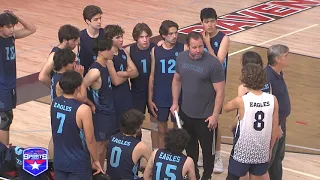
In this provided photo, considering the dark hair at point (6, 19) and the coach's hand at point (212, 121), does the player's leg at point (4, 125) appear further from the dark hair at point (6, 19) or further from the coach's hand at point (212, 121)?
the coach's hand at point (212, 121)

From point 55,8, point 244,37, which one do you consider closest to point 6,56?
point 244,37

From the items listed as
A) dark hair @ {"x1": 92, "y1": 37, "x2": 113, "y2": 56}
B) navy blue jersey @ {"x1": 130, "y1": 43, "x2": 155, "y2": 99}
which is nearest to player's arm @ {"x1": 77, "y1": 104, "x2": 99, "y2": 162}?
dark hair @ {"x1": 92, "y1": 37, "x2": 113, "y2": 56}

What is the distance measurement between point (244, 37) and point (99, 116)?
7829 millimetres

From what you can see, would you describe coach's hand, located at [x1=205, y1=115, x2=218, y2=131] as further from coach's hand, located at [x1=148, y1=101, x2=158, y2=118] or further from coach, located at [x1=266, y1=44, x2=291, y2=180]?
coach's hand, located at [x1=148, y1=101, x2=158, y2=118]

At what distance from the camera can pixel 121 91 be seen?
9.20 meters

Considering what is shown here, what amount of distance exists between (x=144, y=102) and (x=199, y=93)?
1148mm

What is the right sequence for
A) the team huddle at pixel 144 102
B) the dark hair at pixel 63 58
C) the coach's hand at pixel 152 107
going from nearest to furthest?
the team huddle at pixel 144 102 → the dark hair at pixel 63 58 → the coach's hand at pixel 152 107

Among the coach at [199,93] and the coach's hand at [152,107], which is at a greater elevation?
the coach at [199,93]

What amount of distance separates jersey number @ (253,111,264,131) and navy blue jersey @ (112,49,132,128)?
2030 millimetres

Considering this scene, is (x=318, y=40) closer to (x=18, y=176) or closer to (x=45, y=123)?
(x=45, y=123)

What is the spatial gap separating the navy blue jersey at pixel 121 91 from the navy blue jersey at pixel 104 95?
21cm

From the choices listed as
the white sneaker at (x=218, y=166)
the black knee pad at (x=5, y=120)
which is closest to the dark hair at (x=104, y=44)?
the black knee pad at (x=5, y=120)

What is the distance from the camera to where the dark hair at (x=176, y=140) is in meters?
7.44

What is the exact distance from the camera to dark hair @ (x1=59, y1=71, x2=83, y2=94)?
24.5ft
